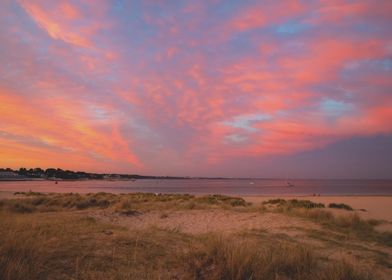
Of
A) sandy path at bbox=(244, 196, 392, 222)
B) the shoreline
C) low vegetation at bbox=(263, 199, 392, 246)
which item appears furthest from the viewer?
the shoreline

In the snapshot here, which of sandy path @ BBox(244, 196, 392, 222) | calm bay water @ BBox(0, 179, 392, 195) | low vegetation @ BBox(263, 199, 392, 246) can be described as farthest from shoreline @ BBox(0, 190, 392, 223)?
calm bay water @ BBox(0, 179, 392, 195)

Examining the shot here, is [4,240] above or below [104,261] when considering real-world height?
above

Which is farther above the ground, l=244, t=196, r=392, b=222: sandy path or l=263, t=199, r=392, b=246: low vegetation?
l=263, t=199, r=392, b=246: low vegetation

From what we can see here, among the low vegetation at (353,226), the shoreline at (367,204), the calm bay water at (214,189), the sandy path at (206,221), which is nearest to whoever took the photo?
the low vegetation at (353,226)

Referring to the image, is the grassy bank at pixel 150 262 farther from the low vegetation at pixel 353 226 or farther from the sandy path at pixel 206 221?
the sandy path at pixel 206 221

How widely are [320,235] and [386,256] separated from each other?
125 inches

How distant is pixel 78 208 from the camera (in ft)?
74.1

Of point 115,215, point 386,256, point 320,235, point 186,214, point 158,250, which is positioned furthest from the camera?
point 186,214

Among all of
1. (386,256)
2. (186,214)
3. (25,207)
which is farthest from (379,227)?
(25,207)

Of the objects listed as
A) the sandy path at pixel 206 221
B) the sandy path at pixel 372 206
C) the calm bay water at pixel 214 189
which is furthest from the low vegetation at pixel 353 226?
the calm bay water at pixel 214 189

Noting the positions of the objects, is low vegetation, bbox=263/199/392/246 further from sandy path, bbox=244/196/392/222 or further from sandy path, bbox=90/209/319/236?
sandy path, bbox=244/196/392/222

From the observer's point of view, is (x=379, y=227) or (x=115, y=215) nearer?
(x=379, y=227)

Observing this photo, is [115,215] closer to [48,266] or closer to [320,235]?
[320,235]

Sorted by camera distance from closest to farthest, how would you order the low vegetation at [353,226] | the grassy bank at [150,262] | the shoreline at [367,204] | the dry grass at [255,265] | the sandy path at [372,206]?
the grassy bank at [150,262] < the dry grass at [255,265] < the low vegetation at [353,226] < the sandy path at [372,206] < the shoreline at [367,204]
